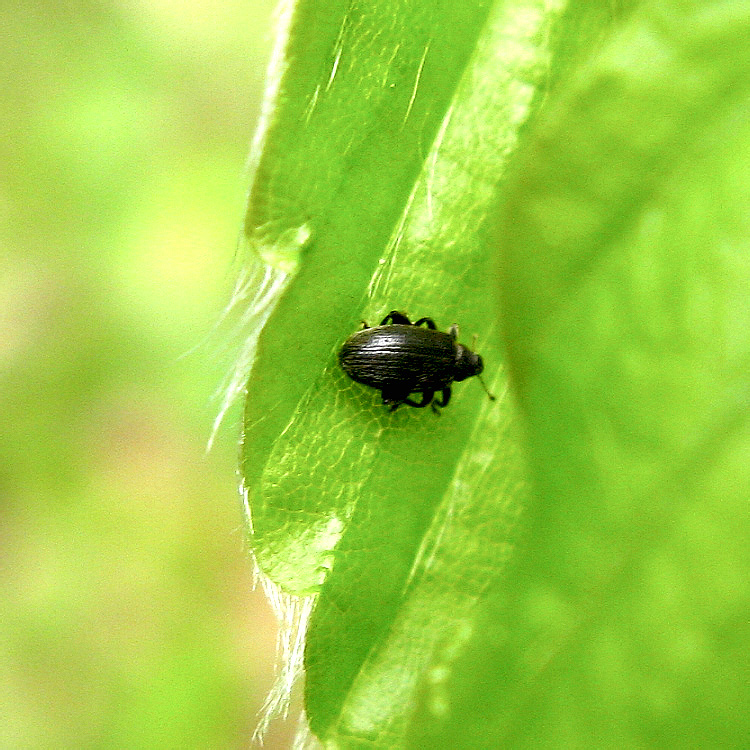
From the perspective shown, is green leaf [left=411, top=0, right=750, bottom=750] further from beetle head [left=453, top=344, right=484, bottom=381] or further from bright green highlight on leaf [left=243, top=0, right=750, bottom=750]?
beetle head [left=453, top=344, right=484, bottom=381]

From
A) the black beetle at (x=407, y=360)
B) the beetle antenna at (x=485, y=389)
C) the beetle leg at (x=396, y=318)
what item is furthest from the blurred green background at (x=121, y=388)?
the beetle antenna at (x=485, y=389)

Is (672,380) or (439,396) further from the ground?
(672,380)

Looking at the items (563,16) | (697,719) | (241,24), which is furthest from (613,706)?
(241,24)

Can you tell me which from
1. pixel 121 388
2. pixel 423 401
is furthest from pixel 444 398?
pixel 121 388

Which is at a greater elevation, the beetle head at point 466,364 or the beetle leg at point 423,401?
the beetle head at point 466,364

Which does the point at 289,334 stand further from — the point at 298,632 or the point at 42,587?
the point at 42,587

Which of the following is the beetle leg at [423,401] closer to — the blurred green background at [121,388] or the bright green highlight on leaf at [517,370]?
the bright green highlight on leaf at [517,370]

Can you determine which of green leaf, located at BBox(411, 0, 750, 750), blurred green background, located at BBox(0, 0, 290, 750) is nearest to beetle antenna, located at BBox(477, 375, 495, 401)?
green leaf, located at BBox(411, 0, 750, 750)
